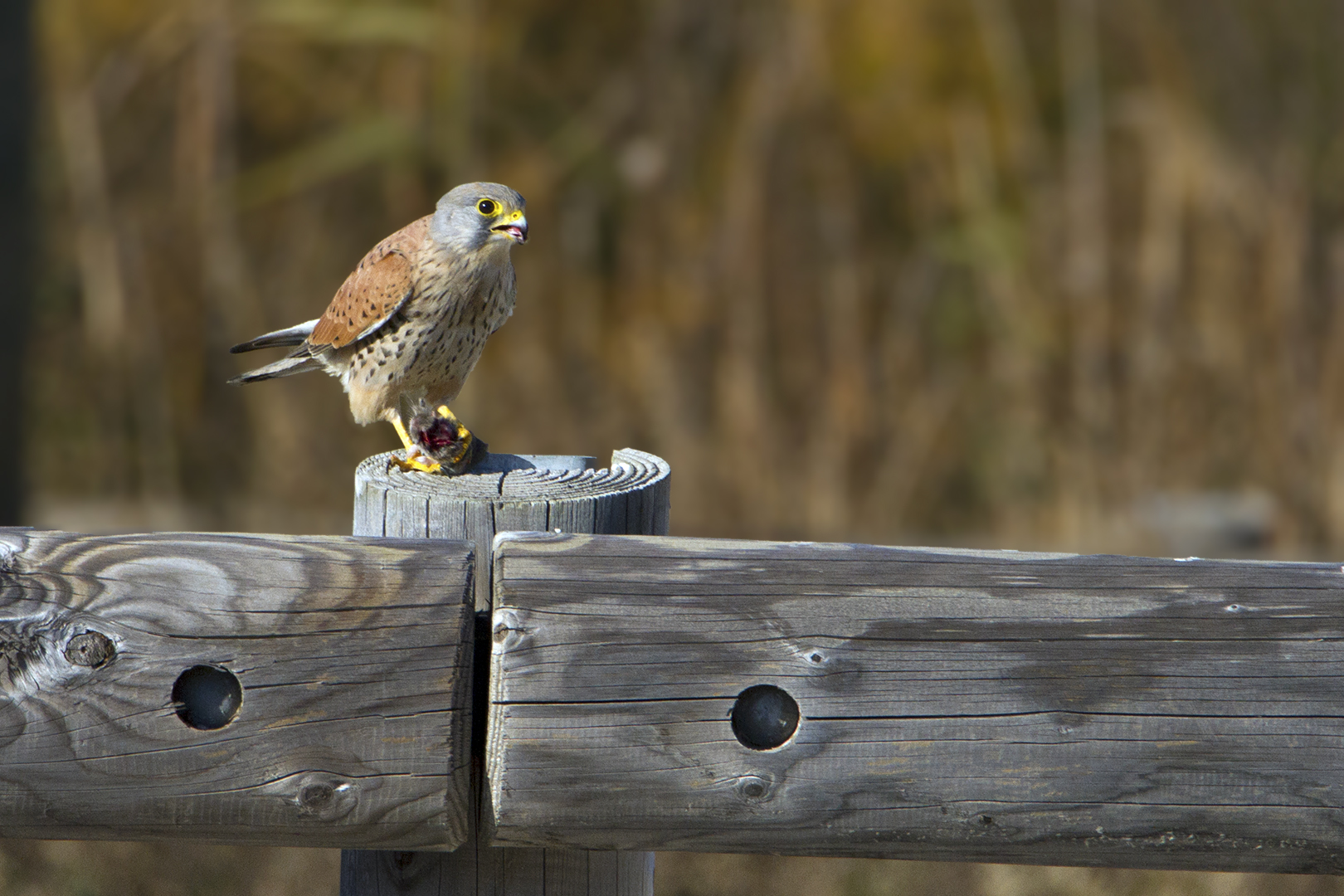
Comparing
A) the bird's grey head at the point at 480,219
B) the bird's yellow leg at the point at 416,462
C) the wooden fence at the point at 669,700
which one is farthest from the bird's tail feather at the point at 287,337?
the wooden fence at the point at 669,700

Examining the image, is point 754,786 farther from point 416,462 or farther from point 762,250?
point 762,250

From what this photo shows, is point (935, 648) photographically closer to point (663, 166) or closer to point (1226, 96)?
point (663, 166)

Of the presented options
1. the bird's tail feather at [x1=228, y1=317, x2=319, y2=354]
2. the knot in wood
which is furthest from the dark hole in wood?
the bird's tail feather at [x1=228, y1=317, x2=319, y2=354]

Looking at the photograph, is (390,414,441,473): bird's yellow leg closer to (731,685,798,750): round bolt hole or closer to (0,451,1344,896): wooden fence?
(0,451,1344,896): wooden fence

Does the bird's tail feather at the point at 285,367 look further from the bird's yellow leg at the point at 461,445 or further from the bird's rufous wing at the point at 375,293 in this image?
the bird's yellow leg at the point at 461,445

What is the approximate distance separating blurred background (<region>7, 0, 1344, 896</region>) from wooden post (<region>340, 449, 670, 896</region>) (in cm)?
364

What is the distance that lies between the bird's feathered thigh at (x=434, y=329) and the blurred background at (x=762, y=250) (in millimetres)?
2731

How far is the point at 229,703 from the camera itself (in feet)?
4.45

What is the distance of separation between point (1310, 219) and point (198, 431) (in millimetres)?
4820

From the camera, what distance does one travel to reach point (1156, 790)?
1377 millimetres

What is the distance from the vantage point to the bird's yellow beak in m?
2.48

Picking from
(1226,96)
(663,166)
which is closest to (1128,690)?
(663,166)

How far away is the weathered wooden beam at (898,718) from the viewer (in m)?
1.36

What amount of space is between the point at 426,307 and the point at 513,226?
28 centimetres
